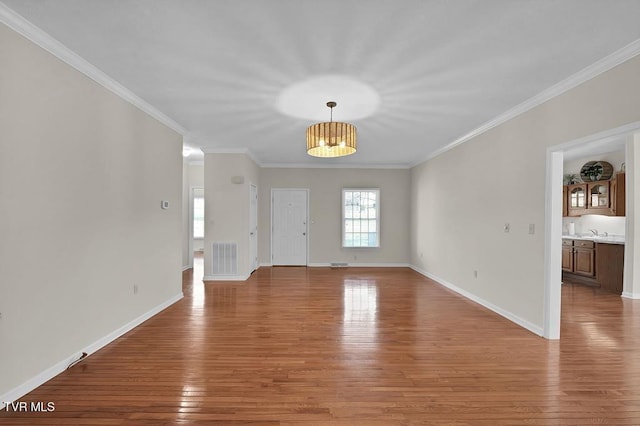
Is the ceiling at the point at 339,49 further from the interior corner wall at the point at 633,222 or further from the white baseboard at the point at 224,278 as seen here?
the white baseboard at the point at 224,278

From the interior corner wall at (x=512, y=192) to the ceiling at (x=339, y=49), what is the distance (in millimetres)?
301

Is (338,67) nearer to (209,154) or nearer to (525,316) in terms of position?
(525,316)

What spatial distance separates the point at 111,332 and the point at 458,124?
5113mm

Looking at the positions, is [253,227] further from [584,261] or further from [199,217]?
[584,261]

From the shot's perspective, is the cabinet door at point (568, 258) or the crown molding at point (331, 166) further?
the crown molding at point (331, 166)

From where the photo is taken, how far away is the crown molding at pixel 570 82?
2375 mm

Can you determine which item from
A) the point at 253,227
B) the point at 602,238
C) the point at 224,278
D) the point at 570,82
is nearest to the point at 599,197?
the point at 602,238

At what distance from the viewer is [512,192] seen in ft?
12.4

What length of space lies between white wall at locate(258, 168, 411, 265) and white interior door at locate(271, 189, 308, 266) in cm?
14

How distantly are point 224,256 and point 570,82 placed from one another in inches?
229

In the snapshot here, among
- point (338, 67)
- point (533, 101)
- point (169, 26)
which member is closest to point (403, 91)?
point (338, 67)

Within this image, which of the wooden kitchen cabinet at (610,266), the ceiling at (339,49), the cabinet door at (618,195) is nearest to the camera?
the ceiling at (339,49)

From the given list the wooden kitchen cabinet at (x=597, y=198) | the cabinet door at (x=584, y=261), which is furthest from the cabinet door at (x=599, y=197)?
the cabinet door at (x=584, y=261)

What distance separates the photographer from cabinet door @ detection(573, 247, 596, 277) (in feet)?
18.5
